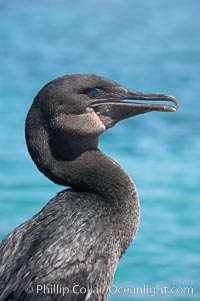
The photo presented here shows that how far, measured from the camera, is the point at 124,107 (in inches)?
170

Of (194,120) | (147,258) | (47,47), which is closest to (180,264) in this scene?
(147,258)

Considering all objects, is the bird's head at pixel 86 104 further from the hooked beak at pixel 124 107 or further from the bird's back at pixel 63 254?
the bird's back at pixel 63 254

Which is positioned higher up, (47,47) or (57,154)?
(47,47)

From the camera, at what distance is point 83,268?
4094mm

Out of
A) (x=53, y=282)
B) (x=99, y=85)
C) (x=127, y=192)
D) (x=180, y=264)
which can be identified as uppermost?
(x=180, y=264)

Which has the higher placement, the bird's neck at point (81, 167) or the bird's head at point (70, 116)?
the bird's head at point (70, 116)

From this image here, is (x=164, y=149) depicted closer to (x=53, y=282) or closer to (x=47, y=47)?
(x=47, y=47)

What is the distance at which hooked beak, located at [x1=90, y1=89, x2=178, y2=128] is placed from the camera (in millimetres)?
4273

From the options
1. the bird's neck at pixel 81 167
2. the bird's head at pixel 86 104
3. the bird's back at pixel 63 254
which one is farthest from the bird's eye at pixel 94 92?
the bird's back at pixel 63 254

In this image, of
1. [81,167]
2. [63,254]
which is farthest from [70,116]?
[63,254]

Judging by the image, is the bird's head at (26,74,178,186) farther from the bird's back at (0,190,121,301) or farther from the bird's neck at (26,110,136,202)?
the bird's back at (0,190,121,301)

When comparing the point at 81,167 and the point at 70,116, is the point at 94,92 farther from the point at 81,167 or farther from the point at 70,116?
the point at 81,167

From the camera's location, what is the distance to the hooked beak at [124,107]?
14.0ft

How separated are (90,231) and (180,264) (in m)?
4.96
